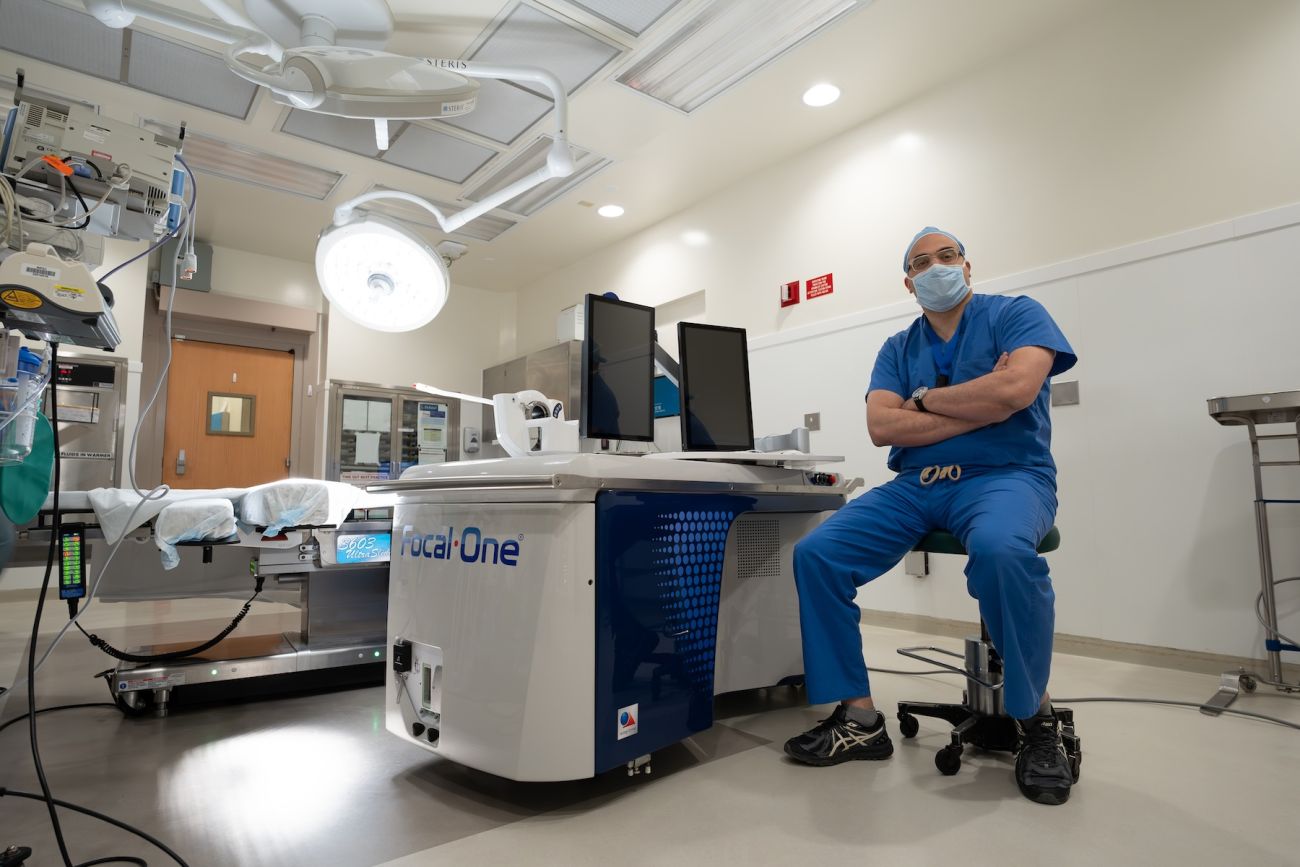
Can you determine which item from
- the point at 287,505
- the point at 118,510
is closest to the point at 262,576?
the point at 287,505

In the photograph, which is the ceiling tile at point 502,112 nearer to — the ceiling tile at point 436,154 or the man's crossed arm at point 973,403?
the ceiling tile at point 436,154

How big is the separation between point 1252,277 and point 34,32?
544 cm

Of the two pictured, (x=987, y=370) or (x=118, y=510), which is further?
(x=118, y=510)

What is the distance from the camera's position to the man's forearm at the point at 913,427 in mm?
1774

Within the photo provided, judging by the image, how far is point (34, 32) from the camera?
3.30 metres

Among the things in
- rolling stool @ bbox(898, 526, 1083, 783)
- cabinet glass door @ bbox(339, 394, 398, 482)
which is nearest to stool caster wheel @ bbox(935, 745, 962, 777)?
rolling stool @ bbox(898, 526, 1083, 783)

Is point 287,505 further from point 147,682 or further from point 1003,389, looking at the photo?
point 1003,389

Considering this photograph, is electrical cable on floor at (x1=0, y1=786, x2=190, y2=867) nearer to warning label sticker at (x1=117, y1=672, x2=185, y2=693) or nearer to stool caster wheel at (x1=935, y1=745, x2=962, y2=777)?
warning label sticker at (x1=117, y1=672, x2=185, y2=693)

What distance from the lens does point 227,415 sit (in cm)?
607

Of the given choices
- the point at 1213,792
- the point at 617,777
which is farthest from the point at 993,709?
the point at 617,777

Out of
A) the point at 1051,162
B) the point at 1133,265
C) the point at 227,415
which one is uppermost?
the point at 1051,162

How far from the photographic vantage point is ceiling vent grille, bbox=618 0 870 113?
3221 millimetres

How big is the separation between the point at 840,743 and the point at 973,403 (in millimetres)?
893

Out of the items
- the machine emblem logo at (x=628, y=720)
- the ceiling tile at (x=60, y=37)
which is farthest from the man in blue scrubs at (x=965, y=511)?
the ceiling tile at (x=60, y=37)
